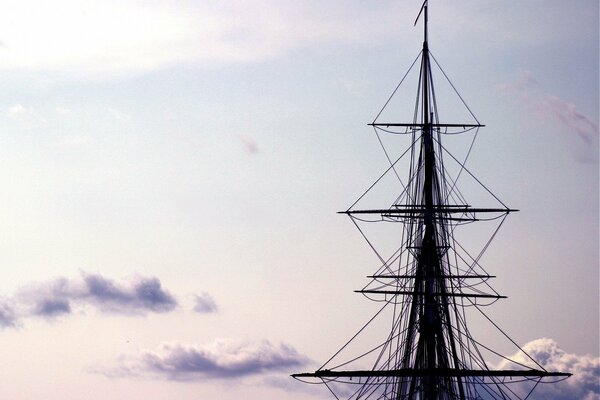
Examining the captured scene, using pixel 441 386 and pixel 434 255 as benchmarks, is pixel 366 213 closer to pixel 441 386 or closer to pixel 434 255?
pixel 434 255

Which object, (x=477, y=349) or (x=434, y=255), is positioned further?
(x=434, y=255)

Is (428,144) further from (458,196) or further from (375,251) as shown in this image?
(375,251)

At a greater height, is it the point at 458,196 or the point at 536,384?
the point at 458,196

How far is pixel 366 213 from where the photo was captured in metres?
89.6

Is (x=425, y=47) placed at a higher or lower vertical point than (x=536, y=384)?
higher

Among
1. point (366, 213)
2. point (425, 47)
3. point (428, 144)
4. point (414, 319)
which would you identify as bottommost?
point (414, 319)

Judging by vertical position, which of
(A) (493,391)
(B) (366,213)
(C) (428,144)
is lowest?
(A) (493,391)

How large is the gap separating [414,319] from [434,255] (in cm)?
537

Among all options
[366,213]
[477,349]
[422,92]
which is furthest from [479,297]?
[422,92]

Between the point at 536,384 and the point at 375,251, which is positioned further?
the point at 536,384

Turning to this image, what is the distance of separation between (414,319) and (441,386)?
5819 mm

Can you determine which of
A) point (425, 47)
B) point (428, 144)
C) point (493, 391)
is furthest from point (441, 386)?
point (425, 47)

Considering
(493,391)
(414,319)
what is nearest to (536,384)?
(493,391)

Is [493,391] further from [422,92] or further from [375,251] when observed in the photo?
[422,92]
